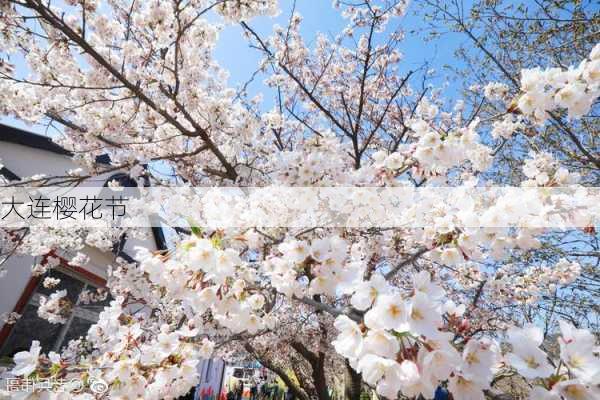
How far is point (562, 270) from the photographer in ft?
15.2

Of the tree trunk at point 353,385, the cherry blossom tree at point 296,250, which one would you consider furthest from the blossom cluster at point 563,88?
the tree trunk at point 353,385

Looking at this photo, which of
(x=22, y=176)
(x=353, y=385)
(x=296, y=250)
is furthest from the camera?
(x=22, y=176)

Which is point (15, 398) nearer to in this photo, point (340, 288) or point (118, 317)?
point (118, 317)

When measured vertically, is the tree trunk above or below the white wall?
below

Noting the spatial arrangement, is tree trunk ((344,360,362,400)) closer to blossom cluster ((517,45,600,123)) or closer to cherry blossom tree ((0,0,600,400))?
cherry blossom tree ((0,0,600,400))

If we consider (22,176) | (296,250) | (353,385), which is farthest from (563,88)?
(22,176)

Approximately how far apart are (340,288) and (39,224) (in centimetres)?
546

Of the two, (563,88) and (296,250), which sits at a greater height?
(563,88)

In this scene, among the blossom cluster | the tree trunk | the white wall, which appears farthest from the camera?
the white wall

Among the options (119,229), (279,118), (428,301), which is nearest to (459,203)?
(428,301)

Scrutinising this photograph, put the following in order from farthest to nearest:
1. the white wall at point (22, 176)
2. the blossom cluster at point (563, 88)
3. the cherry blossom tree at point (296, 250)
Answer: the white wall at point (22, 176), the blossom cluster at point (563, 88), the cherry blossom tree at point (296, 250)

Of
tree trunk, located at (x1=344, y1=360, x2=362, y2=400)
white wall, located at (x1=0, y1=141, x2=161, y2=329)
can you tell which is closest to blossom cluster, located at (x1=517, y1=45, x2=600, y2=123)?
tree trunk, located at (x1=344, y1=360, x2=362, y2=400)

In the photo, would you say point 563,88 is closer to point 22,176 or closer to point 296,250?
point 296,250

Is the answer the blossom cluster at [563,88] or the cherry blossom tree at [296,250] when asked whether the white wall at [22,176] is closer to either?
the cherry blossom tree at [296,250]
